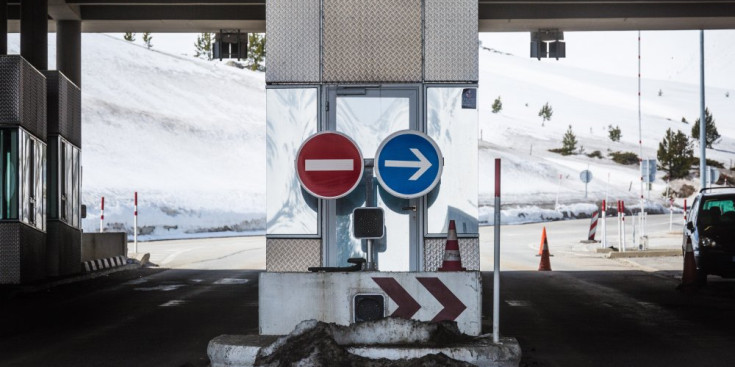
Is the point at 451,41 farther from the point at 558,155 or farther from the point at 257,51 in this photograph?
the point at 257,51

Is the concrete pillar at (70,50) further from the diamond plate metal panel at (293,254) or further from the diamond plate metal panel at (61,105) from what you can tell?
the diamond plate metal panel at (293,254)

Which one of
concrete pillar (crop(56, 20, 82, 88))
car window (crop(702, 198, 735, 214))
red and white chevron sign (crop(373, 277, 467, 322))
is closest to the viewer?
red and white chevron sign (crop(373, 277, 467, 322))

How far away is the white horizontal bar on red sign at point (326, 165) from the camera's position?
8.80m

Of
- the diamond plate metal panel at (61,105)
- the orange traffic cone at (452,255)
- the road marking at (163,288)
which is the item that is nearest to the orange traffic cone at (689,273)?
the road marking at (163,288)

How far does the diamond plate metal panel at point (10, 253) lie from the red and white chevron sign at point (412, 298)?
36.0ft

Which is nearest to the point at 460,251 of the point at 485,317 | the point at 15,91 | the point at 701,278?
the point at 485,317

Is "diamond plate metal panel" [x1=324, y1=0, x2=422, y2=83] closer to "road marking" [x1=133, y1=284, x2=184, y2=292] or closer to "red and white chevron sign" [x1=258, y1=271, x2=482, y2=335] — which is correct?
"red and white chevron sign" [x1=258, y1=271, x2=482, y2=335]

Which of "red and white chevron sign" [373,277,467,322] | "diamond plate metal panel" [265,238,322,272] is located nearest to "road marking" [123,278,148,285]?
"diamond plate metal panel" [265,238,322,272]

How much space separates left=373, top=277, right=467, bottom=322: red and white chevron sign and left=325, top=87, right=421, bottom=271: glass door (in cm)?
142

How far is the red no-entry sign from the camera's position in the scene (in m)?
8.77

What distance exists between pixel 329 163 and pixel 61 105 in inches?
509

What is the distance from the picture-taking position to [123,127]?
91.1m

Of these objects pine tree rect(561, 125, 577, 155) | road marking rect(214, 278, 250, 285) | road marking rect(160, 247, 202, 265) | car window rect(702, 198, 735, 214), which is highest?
pine tree rect(561, 125, 577, 155)

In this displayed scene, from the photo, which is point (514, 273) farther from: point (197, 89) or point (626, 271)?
point (197, 89)
